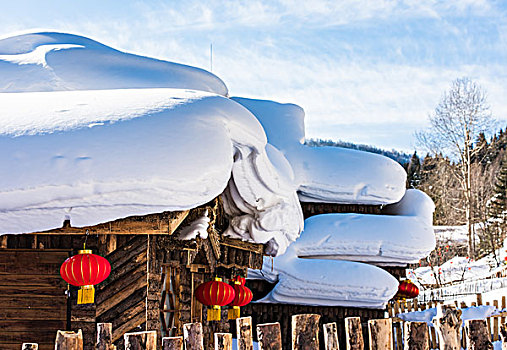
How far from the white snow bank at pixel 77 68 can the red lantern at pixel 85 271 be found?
9.20 feet

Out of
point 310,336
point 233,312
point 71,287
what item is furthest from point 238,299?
point 310,336

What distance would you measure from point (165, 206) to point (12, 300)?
238 cm

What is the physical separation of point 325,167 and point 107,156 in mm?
9823

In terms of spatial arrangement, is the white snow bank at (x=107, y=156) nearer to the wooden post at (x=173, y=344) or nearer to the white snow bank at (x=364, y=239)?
the wooden post at (x=173, y=344)

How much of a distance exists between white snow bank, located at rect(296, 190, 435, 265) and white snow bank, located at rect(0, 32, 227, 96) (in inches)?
232

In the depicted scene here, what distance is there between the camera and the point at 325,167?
1385cm

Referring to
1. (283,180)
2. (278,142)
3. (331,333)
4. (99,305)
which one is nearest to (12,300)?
(99,305)

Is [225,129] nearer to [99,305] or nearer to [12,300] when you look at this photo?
[99,305]

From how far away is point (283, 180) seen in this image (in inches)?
290

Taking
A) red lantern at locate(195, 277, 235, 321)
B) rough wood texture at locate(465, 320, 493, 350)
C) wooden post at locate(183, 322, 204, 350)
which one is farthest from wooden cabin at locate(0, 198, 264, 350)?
rough wood texture at locate(465, 320, 493, 350)

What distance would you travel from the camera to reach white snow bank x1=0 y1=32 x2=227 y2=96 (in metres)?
7.25

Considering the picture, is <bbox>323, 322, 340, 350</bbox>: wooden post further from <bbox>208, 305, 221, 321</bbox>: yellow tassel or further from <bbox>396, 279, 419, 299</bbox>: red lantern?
<bbox>396, 279, 419, 299</bbox>: red lantern

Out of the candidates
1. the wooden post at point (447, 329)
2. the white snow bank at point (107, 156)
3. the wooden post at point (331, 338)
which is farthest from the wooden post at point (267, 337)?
the white snow bank at point (107, 156)

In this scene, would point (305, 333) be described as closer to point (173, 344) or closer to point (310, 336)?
point (310, 336)
